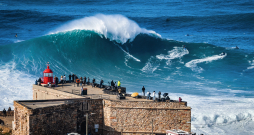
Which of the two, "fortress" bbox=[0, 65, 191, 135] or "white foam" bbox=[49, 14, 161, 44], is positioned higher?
"white foam" bbox=[49, 14, 161, 44]

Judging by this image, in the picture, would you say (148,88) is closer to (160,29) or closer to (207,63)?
(207,63)

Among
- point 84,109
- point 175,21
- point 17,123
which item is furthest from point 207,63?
point 17,123

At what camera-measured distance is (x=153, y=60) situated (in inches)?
1724

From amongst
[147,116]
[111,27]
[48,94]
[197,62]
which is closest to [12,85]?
[48,94]

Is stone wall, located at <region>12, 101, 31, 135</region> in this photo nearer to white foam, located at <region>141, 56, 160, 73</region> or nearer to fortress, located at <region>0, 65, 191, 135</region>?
fortress, located at <region>0, 65, 191, 135</region>

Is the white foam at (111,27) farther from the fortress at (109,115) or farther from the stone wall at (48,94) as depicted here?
the fortress at (109,115)

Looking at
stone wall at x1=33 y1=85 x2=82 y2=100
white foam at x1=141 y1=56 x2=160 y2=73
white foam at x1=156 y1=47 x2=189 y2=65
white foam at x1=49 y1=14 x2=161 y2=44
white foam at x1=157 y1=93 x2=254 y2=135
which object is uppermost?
white foam at x1=49 y1=14 x2=161 y2=44

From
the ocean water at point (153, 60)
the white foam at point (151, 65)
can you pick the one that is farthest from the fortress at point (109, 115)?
the white foam at point (151, 65)

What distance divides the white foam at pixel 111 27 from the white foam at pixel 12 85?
1082 cm

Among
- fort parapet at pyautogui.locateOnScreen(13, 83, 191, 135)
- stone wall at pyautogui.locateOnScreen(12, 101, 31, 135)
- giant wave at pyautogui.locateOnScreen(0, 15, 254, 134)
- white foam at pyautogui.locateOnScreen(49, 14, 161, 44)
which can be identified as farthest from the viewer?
white foam at pyautogui.locateOnScreen(49, 14, 161, 44)

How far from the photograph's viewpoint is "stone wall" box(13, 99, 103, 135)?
59.5 ft

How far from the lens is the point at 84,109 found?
2088 cm

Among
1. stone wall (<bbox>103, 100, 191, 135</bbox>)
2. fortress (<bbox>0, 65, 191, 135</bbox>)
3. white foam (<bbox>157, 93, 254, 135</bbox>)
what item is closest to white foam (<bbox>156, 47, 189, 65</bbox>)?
white foam (<bbox>157, 93, 254, 135</bbox>)

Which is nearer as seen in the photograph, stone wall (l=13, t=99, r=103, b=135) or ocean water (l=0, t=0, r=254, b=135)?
stone wall (l=13, t=99, r=103, b=135)
